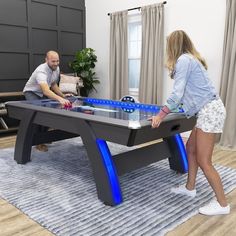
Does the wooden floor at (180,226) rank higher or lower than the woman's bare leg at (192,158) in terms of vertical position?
lower

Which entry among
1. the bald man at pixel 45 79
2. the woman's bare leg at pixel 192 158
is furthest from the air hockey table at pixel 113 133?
the bald man at pixel 45 79

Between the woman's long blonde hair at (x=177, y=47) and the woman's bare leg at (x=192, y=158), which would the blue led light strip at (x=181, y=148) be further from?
the woman's long blonde hair at (x=177, y=47)

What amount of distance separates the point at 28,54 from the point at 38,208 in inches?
148

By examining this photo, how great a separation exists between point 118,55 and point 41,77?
228cm

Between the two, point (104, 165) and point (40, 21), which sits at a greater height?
point (40, 21)

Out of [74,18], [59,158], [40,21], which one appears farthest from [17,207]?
[74,18]

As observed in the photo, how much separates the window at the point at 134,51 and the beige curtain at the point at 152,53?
37 centimetres

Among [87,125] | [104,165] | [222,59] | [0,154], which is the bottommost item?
[0,154]

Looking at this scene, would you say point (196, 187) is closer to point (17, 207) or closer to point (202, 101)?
point (202, 101)

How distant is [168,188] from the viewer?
8.40ft

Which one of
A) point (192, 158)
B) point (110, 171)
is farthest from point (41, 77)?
point (192, 158)

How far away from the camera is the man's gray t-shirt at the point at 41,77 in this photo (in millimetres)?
3387

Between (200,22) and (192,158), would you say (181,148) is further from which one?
(200,22)

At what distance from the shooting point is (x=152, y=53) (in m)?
4.74
